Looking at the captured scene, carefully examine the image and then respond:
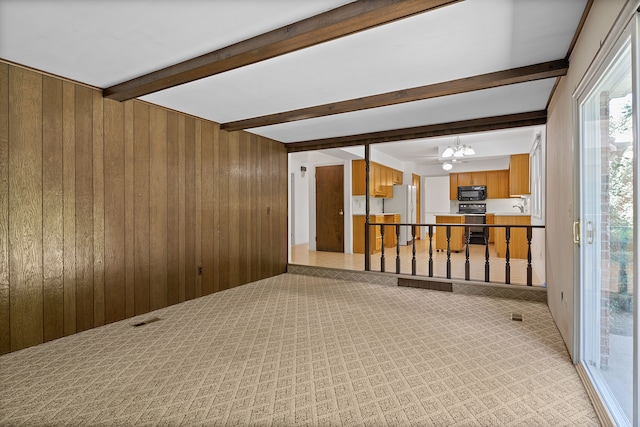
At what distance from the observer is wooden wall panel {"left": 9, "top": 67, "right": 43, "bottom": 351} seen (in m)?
2.67

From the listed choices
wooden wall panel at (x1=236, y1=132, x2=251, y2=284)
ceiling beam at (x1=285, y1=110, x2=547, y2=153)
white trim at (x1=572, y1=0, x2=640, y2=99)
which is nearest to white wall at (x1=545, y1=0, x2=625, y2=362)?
white trim at (x1=572, y1=0, x2=640, y2=99)

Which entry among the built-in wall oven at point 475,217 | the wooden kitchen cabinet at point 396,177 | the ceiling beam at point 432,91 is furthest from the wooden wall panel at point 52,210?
the built-in wall oven at point 475,217

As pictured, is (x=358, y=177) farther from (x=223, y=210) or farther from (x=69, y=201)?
(x=69, y=201)

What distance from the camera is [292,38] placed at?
214 centimetres

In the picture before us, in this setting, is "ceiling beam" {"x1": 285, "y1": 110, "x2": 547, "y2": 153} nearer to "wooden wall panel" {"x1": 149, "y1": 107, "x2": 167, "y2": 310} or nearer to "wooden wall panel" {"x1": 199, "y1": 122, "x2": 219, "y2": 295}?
"wooden wall panel" {"x1": 199, "y1": 122, "x2": 219, "y2": 295}

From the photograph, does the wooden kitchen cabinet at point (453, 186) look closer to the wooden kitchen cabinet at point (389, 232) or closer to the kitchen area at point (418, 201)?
the kitchen area at point (418, 201)

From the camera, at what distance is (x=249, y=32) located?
225 cm

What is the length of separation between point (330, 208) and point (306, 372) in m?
5.70

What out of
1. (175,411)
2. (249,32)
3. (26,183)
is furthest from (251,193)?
(175,411)

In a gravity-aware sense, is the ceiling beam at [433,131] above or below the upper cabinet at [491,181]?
above

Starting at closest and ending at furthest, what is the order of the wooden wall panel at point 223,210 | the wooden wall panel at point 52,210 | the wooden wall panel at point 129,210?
the wooden wall panel at point 52,210
the wooden wall panel at point 129,210
the wooden wall panel at point 223,210

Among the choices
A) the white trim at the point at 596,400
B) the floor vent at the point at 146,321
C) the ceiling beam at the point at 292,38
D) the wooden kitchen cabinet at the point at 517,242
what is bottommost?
the floor vent at the point at 146,321

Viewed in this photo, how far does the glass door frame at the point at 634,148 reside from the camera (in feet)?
4.33

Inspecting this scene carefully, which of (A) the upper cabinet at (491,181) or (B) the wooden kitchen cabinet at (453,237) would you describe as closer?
(B) the wooden kitchen cabinet at (453,237)
